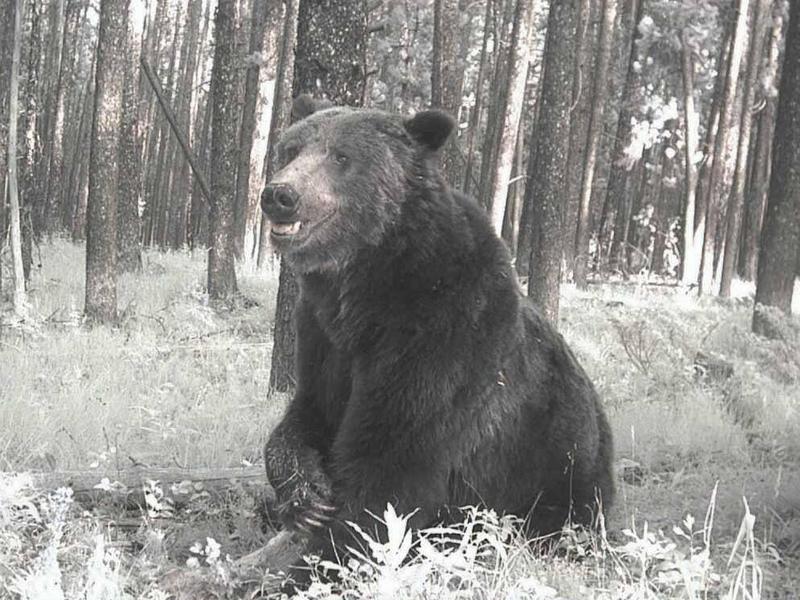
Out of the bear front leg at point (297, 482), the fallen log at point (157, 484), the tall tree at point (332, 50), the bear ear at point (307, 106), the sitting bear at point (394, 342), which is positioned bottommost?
the fallen log at point (157, 484)

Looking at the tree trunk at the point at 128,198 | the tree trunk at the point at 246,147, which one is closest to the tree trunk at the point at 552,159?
the tree trunk at the point at 128,198

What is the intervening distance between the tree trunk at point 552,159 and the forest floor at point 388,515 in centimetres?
107

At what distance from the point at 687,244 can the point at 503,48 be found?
41.5ft

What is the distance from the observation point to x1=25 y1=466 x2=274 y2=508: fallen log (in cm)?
489

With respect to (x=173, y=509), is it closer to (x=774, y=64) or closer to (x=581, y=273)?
(x=581, y=273)

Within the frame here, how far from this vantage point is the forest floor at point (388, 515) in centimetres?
332

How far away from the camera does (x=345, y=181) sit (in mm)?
3814

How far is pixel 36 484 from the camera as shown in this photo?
481 cm

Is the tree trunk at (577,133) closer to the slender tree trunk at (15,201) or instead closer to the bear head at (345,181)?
the slender tree trunk at (15,201)

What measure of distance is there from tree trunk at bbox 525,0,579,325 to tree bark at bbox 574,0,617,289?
8.75m

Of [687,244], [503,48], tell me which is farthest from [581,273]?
[503,48]

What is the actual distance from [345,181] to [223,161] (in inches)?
404

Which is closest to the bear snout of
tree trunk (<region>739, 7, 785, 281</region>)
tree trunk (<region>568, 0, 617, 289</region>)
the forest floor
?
the forest floor

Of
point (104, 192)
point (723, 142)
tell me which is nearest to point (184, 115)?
point (723, 142)
